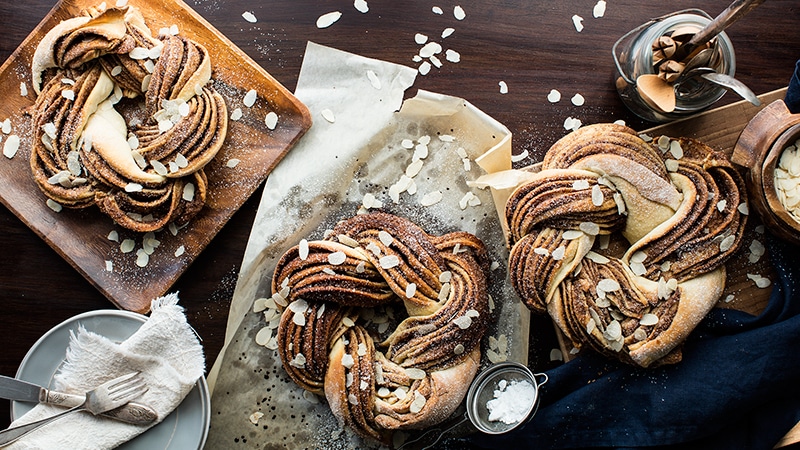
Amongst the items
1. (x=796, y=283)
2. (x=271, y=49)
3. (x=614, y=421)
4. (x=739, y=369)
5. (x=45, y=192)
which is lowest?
(x=614, y=421)

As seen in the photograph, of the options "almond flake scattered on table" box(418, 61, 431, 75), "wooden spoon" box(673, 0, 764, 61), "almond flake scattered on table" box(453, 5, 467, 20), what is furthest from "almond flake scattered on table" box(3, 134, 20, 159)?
"wooden spoon" box(673, 0, 764, 61)

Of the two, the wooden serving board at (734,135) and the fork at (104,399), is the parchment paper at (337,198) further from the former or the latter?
the wooden serving board at (734,135)

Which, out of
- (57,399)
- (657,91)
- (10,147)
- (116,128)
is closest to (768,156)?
(657,91)

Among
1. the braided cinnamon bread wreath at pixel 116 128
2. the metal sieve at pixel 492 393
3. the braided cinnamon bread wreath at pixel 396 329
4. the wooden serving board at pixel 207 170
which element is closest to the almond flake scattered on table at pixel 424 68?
the wooden serving board at pixel 207 170

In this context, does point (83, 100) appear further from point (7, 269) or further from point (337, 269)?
point (337, 269)

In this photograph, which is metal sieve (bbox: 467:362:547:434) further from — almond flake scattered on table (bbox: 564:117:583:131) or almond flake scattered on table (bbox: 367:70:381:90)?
almond flake scattered on table (bbox: 367:70:381:90)

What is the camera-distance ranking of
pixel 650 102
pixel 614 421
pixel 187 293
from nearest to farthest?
pixel 650 102 → pixel 614 421 → pixel 187 293

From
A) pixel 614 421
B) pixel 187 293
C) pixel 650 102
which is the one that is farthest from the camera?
pixel 187 293


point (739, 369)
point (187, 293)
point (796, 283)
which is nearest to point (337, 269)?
point (187, 293)
